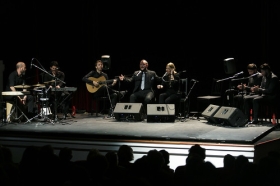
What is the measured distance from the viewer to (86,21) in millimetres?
10539

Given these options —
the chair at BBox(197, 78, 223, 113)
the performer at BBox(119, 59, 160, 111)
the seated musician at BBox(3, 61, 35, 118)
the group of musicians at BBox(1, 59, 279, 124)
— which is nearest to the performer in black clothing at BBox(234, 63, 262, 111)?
the group of musicians at BBox(1, 59, 279, 124)

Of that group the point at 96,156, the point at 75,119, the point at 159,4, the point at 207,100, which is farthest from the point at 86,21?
the point at 96,156

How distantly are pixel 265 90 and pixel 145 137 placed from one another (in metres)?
2.73

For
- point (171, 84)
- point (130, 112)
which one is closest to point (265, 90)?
point (171, 84)

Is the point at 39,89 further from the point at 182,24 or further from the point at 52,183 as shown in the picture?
the point at 52,183

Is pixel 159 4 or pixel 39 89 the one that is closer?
pixel 39 89

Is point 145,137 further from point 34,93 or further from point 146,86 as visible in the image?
point 34,93

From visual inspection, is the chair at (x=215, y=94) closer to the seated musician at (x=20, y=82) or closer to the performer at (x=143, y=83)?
the performer at (x=143, y=83)

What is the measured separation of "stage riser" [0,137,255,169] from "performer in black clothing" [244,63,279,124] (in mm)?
2178

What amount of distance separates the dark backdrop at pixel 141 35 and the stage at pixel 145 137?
2061 millimetres

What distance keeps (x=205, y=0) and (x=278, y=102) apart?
2.87 metres

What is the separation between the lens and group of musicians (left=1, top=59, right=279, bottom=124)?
25.5ft

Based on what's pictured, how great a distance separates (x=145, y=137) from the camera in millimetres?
6195

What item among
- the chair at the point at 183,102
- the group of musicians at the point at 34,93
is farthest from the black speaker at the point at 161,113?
the group of musicians at the point at 34,93
